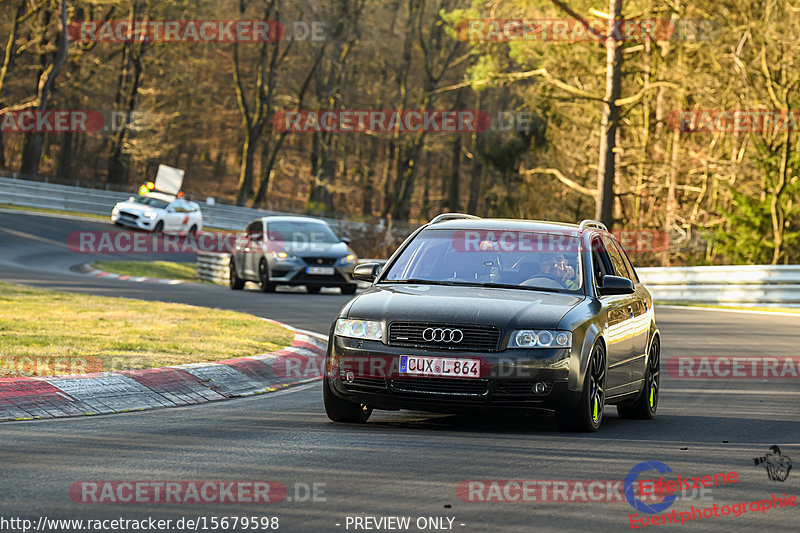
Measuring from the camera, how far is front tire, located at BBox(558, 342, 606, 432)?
351 inches

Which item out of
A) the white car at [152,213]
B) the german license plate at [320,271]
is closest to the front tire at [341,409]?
the german license plate at [320,271]

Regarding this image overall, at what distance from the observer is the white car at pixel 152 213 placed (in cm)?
4800

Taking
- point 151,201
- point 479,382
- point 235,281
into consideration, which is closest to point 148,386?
point 479,382

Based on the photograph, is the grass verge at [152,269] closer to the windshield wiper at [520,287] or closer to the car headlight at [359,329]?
the windshield wiper at [520,287]

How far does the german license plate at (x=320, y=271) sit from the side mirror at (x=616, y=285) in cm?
1747

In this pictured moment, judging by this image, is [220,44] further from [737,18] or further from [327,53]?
[737,18]

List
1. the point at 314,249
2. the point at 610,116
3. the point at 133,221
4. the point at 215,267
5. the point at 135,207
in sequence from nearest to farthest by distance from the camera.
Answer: the point at 314,249 → the point at 610,116 → the point at 215,267 → the point at 135,207 → the point at 133,221

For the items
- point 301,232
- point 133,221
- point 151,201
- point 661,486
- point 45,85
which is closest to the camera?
point 661,486

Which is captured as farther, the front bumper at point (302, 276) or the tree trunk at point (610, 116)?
the tree trunk at point (610, 116)

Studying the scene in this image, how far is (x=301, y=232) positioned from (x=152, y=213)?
21.3 meters

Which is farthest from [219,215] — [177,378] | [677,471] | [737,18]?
[677,471]

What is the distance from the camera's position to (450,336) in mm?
8688

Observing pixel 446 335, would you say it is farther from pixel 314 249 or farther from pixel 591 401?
pixel 314 249

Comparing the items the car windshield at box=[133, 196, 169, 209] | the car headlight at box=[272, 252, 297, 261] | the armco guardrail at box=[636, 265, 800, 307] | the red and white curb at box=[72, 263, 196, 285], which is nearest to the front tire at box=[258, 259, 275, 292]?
the car headlight at box=[272, 252, 297, 261]
